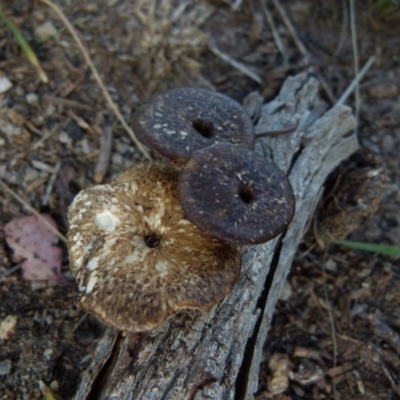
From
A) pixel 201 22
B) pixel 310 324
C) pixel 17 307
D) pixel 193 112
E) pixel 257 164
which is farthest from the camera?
pixel 201 22

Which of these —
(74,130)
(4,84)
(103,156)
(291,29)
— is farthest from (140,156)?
(291,29)

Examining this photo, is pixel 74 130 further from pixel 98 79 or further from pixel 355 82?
pixel 355 82

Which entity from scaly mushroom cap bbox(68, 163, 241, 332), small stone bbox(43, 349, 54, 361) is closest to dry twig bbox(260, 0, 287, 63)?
scaly mushroom cap bbox(68, 163, 241, 332)

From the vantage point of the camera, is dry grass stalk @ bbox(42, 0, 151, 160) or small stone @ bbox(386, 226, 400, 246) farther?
dry grass stalk @ bbox(42, 0, 151, 160)

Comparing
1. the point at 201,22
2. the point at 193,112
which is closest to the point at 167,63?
the point at 201,22

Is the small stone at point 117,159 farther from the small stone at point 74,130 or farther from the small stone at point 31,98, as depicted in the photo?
the small stone at point 31,98

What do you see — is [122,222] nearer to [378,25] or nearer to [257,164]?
[257,164]

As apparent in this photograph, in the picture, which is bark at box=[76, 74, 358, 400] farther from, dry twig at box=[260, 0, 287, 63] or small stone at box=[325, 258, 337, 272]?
dry twig at box=[260, 0, 287, 63]

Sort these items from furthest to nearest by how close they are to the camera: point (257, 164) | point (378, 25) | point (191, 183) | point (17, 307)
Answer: point (378, 25) < point (17, 307) < point (257, 164) < point (191, 183)
